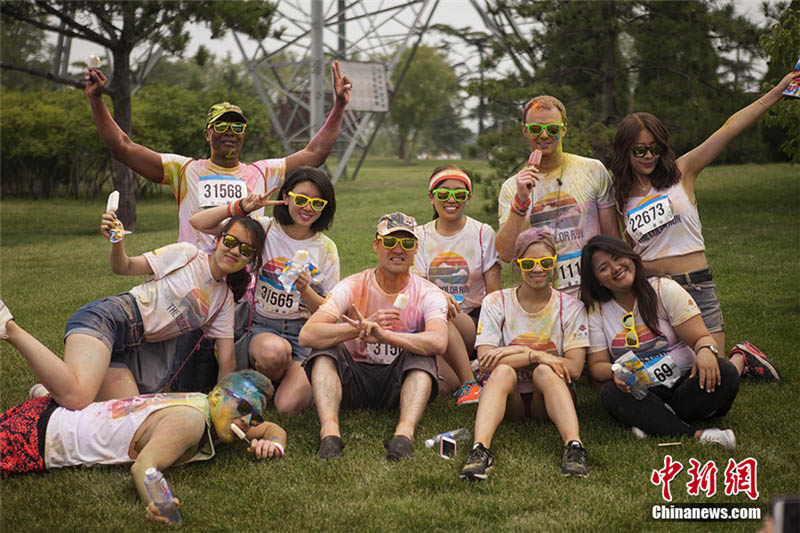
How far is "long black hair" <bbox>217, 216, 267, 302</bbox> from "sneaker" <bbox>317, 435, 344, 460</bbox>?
1.24 metres

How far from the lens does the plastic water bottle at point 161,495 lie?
349 centimetres

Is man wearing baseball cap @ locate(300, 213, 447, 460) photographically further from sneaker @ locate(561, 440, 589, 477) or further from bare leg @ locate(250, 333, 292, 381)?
sneaker @ locate(561, 440, 589, 477)

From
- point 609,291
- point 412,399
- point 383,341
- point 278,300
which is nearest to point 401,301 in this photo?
point 383,341

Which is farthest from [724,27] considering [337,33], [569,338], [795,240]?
[337,33]

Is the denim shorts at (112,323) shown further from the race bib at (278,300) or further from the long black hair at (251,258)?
the race bib at (278,300)

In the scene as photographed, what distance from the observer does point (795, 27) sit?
6.82 m

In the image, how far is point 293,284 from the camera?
4.89 metres

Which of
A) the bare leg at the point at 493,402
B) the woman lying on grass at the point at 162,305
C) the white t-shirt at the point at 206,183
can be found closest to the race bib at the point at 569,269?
the bare leg at the point at 493,402

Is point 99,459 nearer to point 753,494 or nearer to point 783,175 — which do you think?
point 753,494

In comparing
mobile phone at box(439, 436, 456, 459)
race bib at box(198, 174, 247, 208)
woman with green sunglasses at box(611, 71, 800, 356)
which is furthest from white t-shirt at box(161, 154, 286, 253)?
woman with green sunglasses at box(611, 71, 800, 356)

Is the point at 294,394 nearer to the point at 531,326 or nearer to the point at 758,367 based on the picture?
the point at 531,326

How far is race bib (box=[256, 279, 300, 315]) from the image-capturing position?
5.16 m

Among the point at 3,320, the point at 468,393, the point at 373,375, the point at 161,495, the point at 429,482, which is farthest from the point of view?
the point at 468,393

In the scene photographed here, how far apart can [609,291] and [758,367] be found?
1577mm
